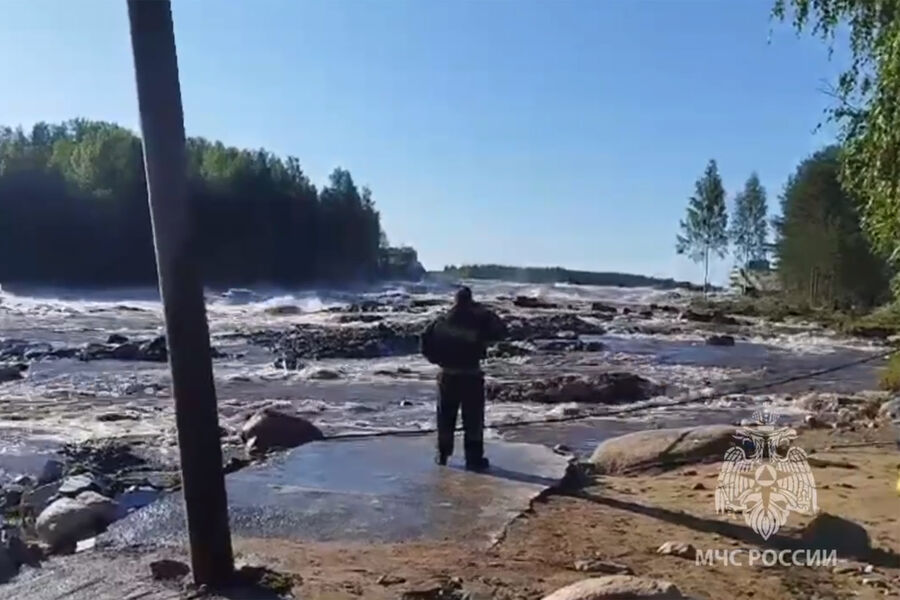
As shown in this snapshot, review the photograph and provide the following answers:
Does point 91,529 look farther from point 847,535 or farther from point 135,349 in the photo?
point 135,349

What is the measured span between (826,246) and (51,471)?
154 feet

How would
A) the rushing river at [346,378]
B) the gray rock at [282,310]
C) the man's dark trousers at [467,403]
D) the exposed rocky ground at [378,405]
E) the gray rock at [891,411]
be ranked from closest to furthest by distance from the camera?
the exposed rocky ground at [378,405], the man's dark trousers at [467,403], the gray rock at [891,411], the rushing river at [346,378], the gray rock at [282,310]

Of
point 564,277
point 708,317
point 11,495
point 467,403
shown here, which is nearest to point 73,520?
point 11,495

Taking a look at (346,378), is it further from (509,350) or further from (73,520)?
(73,520)

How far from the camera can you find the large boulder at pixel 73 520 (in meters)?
6.78

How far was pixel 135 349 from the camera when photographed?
28.5m

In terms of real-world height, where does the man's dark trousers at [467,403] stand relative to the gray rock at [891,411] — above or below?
above

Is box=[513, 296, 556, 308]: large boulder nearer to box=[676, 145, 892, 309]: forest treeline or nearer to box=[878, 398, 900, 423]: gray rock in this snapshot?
box=[676, 145, 892, 309]: forest treeline

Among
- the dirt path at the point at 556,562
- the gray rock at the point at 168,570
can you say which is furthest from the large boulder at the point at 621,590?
the gray rock at the point at 168,570

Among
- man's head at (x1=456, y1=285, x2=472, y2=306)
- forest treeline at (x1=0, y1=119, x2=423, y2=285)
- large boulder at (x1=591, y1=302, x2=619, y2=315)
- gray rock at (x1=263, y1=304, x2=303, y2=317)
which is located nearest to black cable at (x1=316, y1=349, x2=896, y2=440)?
man's head at (x1=456, y1=285, x2=472, y2=306)

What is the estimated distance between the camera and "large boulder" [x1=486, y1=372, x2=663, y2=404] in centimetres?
1948

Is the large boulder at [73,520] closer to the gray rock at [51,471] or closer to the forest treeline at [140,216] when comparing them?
the gray rock at [51,471]

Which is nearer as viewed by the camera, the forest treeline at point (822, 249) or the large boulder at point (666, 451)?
the large boulder at point (666, 451)

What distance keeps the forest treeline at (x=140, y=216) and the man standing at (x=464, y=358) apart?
5546 centimetres
